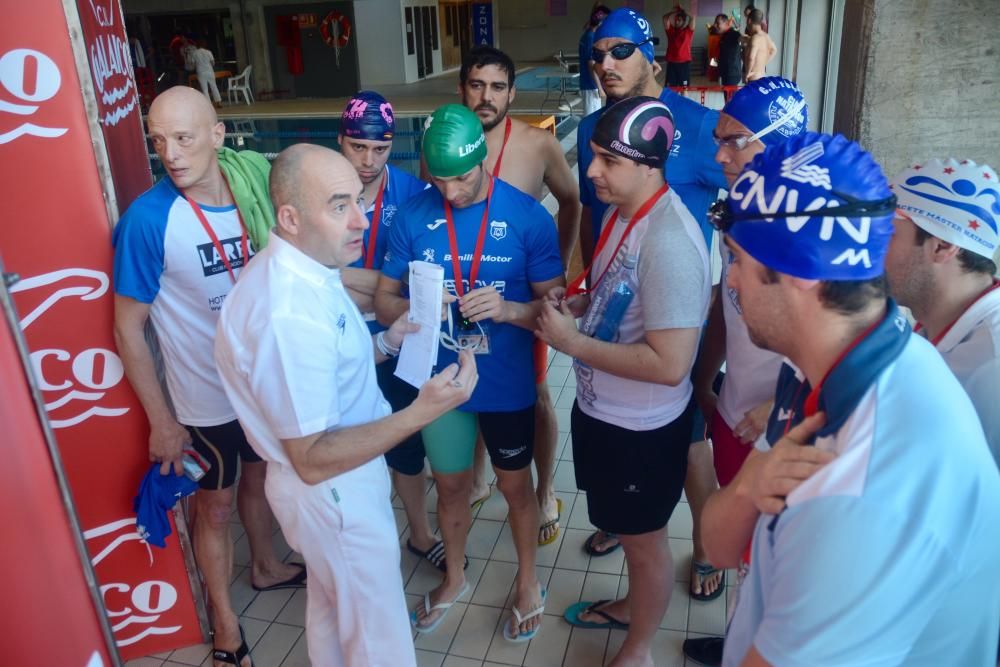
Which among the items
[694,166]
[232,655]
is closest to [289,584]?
[232,655]

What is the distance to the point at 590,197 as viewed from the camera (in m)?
3.47

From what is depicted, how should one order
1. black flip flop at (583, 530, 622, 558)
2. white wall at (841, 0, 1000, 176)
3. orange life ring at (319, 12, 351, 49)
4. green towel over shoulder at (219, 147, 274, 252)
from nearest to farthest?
green towel over shoulder at (219, 147, 274, 252)
white wall at (841, 0, 1000, 176)
black flip flop at (583, 530, 622, 558)
orange life ring at (319, 12, 351, 49)

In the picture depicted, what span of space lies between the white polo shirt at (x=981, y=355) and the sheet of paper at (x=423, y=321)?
1.46 m

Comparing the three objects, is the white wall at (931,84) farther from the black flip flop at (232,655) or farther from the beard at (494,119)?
the black flip flop at (232,655)

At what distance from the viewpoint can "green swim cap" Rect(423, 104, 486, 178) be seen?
255cm

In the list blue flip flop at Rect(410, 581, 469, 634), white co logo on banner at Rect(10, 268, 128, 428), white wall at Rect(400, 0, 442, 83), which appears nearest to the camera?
white co logo on banner at Rect(10, 268, 128, 428)

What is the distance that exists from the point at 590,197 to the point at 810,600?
2633mm

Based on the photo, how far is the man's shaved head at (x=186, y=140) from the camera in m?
2.59

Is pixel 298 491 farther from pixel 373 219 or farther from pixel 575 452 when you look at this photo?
pixel 373 219

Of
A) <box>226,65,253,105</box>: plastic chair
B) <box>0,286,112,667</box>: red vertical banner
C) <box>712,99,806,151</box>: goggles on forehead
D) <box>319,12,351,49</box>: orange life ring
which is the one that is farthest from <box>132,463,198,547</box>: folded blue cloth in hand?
<box>319,12,351,49</box>: orange life ring

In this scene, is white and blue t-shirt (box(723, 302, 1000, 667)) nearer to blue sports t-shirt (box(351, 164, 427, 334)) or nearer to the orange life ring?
blue sports t-shirt (box(351, 164, 427, 334))

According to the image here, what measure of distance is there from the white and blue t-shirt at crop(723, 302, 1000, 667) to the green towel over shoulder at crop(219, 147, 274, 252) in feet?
7.40

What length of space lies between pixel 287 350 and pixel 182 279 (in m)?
0.96

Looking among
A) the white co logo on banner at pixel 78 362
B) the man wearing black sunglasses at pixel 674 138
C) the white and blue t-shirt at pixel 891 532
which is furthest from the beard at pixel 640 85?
the white and blue t-shirt at pixel 891 532
